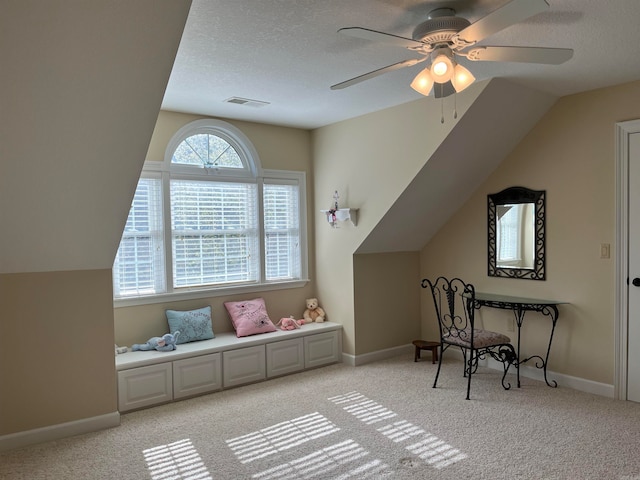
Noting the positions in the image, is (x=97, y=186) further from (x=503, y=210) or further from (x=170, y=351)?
(x=503, y=210)

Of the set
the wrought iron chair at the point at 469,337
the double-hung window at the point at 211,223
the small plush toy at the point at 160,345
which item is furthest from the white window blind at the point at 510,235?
the small plush toy at the point at 160,345

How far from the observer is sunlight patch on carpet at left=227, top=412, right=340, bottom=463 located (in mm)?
3098

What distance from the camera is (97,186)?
2973 mm

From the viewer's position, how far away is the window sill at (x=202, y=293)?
13.9ft

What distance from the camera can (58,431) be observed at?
11.1ft

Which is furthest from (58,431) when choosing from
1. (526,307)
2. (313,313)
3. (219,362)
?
(526,307)

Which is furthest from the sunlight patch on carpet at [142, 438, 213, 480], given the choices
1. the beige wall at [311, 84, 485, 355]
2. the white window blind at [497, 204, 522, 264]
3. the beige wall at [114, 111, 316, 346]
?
the white window blind at [497, 204, 522, 264]

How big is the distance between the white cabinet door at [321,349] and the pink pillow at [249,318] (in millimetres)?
401

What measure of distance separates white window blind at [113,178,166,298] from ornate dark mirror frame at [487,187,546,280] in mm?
3172

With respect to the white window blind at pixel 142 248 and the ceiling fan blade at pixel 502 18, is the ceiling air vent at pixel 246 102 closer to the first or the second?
the white window blind at pixel 142 248

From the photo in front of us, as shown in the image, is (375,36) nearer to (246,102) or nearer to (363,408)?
(246,102)

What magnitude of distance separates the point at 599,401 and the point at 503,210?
1.82 metres

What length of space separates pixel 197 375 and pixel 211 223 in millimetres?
1484

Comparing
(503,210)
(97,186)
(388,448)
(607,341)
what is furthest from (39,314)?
(607,341)
